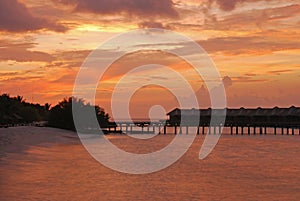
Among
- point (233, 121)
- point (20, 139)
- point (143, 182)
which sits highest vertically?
point (233, 121)

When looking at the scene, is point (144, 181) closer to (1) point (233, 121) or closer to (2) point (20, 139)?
(2) point (20, 139)

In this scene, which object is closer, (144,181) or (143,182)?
Answer: (143,182)

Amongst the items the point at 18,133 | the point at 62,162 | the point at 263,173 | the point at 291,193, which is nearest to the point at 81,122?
the point at 18,133

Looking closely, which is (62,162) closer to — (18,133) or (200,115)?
(18,133)

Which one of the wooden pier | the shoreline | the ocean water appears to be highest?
the wooden pier

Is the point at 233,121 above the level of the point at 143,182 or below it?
above

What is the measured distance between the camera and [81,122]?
4781 inches

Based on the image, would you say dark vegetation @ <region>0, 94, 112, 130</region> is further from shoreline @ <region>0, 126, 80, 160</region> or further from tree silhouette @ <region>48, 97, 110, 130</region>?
shoreline @ <region>0, 126, 80, 160</region>

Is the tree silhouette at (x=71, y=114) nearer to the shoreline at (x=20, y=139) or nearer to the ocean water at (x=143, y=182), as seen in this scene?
the shoreline at (x=20, y=139)

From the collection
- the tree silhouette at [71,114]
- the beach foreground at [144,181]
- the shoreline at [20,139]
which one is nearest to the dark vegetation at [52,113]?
the tree silhouette at [71,114]

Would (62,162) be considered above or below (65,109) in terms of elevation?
below

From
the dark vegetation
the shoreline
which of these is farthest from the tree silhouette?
the shoreline

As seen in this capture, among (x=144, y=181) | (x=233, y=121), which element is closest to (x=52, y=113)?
(x=233, y=121)

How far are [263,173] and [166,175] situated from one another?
813cm
